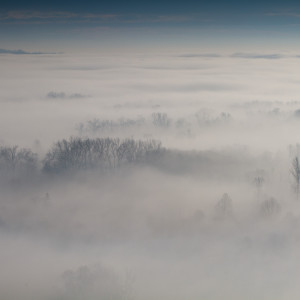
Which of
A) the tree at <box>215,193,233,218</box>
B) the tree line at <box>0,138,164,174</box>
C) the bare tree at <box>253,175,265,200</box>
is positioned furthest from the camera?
the tree line at <box>0,138,164,174</box>

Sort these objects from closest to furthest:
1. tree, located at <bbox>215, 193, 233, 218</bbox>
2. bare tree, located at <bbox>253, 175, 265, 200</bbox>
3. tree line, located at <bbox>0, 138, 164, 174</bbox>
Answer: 1. tree, located at <bbox>215, 193, 233, 218</bbox>
2. bare tree, located at <bbox>253, 175, 265, 200</bbox>
3. tree line, located at <bbox>0, 138, 164, 174</bbox>

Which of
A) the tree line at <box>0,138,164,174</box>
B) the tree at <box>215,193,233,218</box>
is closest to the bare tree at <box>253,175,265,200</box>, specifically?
the tree at <box>215,193,233,218</box>

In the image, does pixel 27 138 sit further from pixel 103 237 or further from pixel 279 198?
pixel 279 198

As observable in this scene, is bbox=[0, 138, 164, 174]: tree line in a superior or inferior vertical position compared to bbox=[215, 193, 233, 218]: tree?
superior

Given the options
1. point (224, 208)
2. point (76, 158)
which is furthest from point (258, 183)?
point (76, 158)

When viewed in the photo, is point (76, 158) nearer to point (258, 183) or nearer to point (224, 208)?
point (224, 208)

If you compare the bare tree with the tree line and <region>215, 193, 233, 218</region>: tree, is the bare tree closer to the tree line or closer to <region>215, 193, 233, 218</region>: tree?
<region>215, 193, 233, 218</region>: tree

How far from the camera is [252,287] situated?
50312mm

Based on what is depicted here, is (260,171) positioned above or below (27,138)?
below

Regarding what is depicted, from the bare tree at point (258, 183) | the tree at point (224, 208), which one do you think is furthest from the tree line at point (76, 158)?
the tree at point (224, 208)

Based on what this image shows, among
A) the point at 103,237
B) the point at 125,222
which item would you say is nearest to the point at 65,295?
the point at 103,237

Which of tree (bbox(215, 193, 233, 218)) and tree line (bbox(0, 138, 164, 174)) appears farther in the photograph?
tree line (bbox(0, 138, 164, 174))

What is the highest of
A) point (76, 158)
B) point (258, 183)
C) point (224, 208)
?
point (76, 158)

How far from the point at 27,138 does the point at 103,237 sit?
4146 inches
